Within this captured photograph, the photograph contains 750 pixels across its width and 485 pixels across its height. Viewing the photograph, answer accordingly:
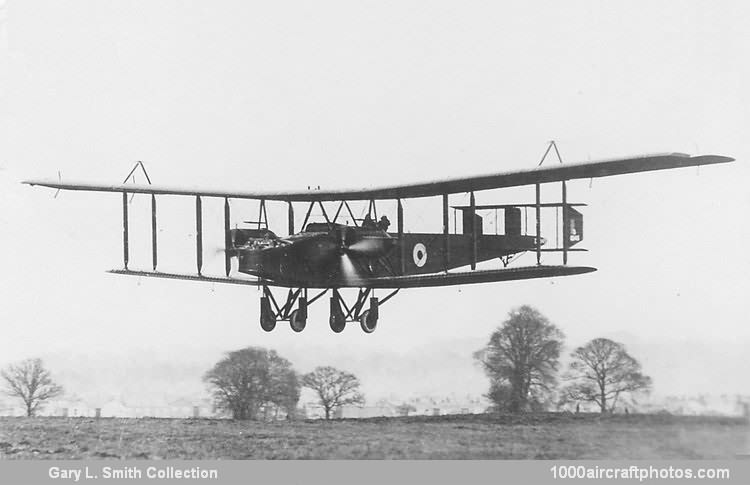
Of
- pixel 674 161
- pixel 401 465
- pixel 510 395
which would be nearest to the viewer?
pixel 674 161

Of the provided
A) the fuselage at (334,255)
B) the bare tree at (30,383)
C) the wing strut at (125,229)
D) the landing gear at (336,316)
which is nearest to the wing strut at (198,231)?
the fuselage at (334,255)

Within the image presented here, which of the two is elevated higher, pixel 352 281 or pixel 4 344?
pixel 352 281

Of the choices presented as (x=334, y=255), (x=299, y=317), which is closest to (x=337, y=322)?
(x=299, y=317)

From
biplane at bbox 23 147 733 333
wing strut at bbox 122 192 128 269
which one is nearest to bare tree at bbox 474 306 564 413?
biplane at bbox 23 147 733 333

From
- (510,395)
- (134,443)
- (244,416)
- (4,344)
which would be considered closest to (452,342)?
(510,395)

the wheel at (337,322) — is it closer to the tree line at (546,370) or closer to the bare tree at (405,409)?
the bare tree at (405,409)

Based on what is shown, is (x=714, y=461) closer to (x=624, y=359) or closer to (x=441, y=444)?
(x=624, y=359)

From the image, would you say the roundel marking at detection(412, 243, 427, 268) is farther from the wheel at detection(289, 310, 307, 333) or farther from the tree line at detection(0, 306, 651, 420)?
the wheel at detection(289, 310, 307, 333)
